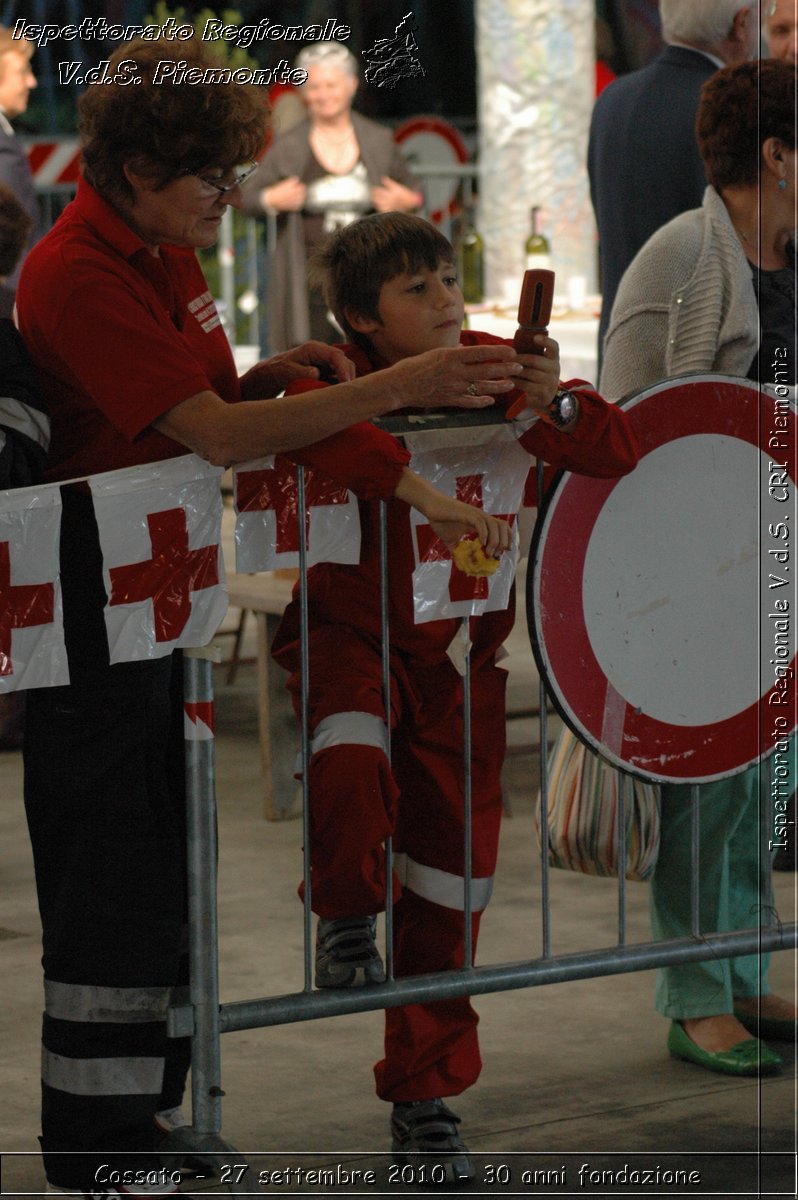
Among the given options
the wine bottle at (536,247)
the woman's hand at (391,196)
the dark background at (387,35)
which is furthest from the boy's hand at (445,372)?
the dark background at (387,35)

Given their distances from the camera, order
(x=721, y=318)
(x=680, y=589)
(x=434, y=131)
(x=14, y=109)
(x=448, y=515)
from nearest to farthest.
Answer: (x=448, y=515) → (x=680, y=589) → (x=721, y=318) → (x=14, y=109) → (x=434, y=131)

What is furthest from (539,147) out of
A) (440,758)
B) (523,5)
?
(440,758)

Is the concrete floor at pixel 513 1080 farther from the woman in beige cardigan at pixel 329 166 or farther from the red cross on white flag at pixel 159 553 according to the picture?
the woman in beige cardigan at pixel 329 166

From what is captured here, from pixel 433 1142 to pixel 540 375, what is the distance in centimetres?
125

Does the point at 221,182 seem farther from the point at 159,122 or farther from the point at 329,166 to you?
the point at 329,166

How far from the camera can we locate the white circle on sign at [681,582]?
3100 millimetres

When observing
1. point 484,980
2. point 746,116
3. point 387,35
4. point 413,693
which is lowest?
point 484,980

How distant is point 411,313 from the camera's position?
120 inches

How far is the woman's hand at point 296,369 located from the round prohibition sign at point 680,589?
394 mm

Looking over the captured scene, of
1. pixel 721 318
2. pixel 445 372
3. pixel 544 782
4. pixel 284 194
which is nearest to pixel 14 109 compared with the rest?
pixel 284 194

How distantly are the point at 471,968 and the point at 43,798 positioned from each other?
2.43 ft

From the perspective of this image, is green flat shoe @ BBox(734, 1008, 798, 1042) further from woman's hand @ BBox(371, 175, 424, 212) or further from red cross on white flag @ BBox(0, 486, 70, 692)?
woman's hand @ BBox(371, 175, 424, 212)

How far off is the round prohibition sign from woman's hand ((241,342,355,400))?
1.29 ft

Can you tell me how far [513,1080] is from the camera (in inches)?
138
